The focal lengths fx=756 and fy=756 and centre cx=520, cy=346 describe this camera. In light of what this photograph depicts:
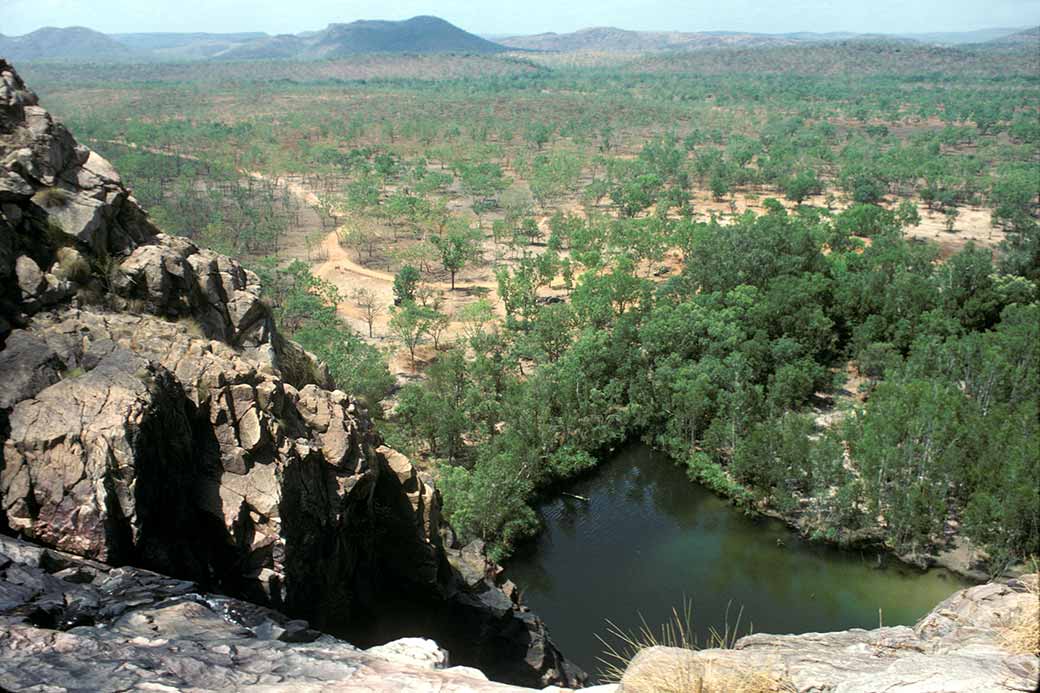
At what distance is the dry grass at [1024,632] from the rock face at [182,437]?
934cm

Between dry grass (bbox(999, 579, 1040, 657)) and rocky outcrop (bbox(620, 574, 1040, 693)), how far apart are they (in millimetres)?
41

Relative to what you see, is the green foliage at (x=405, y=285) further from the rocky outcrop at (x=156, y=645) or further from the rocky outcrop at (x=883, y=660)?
the rocky outcrop at (x=883, y=660)

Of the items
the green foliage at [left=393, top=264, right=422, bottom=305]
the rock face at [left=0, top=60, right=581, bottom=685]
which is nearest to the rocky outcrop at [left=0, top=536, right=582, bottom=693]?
the rock face at [left=0, top=60, right=581, bottom=685]

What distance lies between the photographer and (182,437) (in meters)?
11.4

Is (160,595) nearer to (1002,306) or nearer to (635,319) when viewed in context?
(635,319)

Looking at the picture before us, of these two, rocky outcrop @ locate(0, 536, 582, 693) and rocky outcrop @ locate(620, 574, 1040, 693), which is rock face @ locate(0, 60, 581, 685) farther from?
rocky outcrop @ locate(620, 574, 1040, 693)

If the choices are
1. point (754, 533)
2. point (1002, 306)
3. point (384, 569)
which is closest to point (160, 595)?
point (384, 569)

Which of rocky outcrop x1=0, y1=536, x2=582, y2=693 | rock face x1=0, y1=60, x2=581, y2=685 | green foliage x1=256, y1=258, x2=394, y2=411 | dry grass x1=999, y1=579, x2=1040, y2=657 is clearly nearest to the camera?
rocky outcrop x1=0, y1=536, x2=582, y2=693

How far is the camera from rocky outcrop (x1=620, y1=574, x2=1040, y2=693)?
8.18 meters

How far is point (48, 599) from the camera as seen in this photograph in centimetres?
867

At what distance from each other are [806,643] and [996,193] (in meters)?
87.8

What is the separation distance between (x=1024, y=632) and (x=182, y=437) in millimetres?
11632

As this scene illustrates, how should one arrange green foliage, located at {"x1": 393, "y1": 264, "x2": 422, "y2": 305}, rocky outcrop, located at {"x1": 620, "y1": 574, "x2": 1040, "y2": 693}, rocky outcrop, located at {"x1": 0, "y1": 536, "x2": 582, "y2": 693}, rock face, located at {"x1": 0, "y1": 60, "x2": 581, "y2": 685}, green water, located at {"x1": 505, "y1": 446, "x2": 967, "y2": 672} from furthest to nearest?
1. green foliage, located at {"x1": 393, "y1": 264, "x2": 422, "y2": 305}
2. green water, located at {"x1": 505, "y1": 446, "x2": 967, "y2": 672}
3. rock face, located at {"x1": 0, "y1": 60, "x2": 581, "y2": 685}
4. rocky outcrop, located at {"x1": 620, "y1": 574, "x2": 1040, "y2": 693}
5. rocky outcrop, located at {"x1": 0, "y1": 536, "x2": 582, "y2": 693}

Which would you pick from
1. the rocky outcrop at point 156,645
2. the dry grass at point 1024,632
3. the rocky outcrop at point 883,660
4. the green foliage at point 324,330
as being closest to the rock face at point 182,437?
the rocky outcrop at point 156,645
